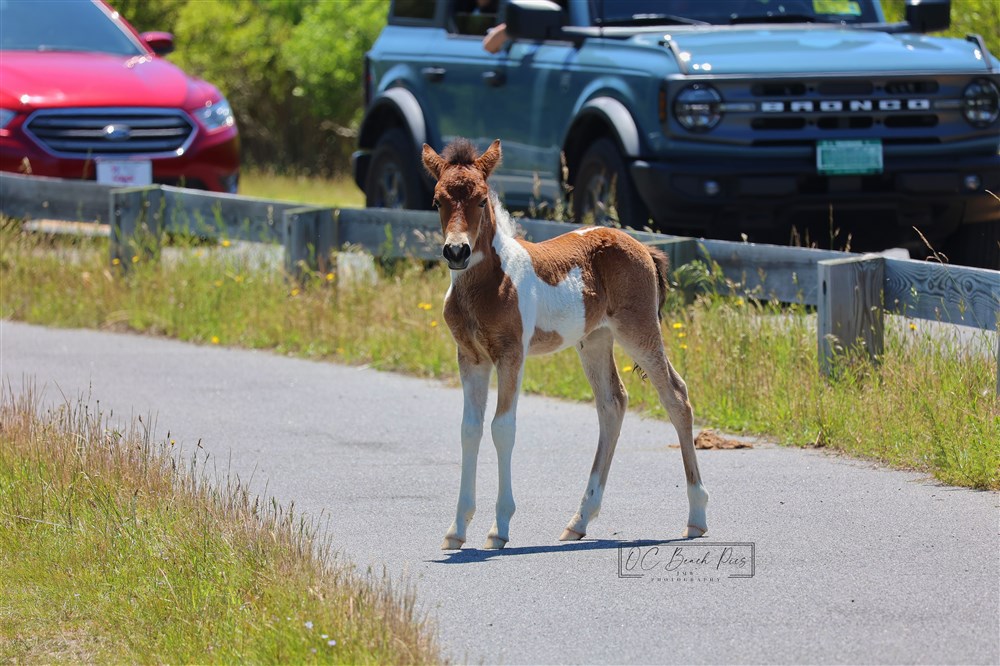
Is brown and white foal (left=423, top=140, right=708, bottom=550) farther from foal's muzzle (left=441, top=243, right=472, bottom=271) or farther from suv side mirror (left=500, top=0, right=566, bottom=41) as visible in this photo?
suv side mirror (left=500, top=0, right=566, bottom=41)

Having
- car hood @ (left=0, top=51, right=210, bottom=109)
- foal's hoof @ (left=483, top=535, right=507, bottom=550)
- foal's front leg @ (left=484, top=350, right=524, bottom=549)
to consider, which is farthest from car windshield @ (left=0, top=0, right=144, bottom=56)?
foal's hoof @ (left=483, top=535, right=507, bottom=550)

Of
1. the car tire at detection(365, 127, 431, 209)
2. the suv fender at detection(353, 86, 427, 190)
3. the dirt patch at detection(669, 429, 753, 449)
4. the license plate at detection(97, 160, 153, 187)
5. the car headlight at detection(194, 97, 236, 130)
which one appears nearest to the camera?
the dirt patch at detection(669, 429, 753, 449)

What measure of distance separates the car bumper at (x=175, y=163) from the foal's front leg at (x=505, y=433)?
8.22m

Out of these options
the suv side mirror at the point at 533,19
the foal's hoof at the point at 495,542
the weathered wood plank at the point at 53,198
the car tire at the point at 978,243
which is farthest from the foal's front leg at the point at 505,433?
the weathered wood plank at the point at 53,198

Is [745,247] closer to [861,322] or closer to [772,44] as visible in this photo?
[861,322]

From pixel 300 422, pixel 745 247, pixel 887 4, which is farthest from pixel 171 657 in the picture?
pixel 887 4

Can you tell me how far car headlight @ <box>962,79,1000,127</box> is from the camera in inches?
440

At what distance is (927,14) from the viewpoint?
12.5m

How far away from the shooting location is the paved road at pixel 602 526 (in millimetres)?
5434

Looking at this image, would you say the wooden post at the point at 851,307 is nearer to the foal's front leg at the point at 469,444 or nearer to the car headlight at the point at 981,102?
the car headlight at the point at 981,102

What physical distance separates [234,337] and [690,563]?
6412 millimetres

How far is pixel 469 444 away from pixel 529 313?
1.84 feet

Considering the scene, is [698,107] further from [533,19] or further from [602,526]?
[602,526]

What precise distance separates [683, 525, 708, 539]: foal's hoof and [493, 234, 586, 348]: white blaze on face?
2.88ft
